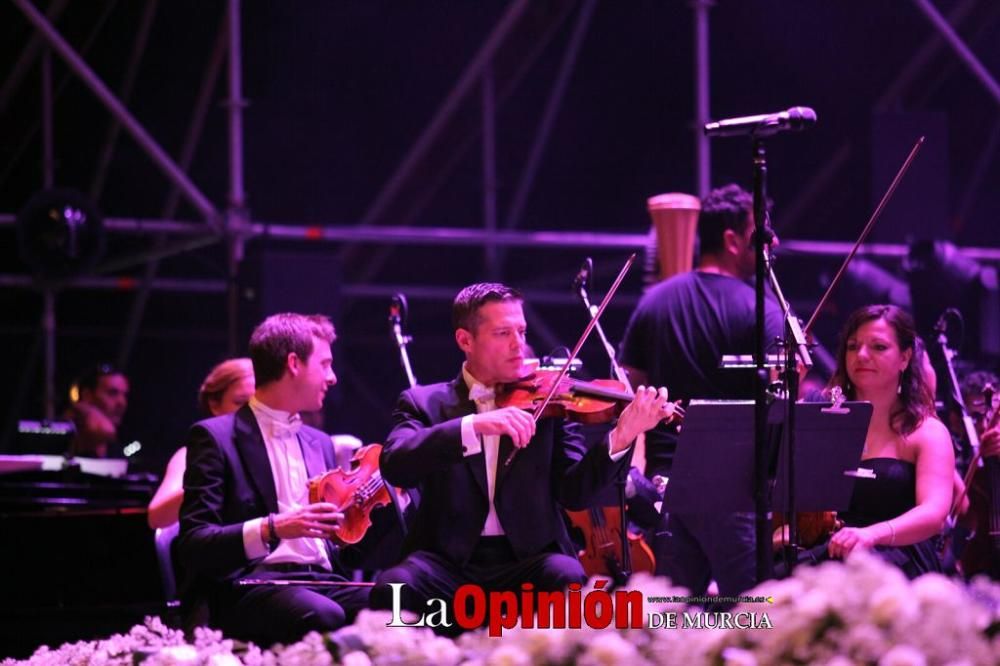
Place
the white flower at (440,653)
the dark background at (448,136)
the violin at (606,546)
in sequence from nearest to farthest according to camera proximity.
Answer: the white flower at (440,653), the violin at (606,546), the dark background at (448,136)

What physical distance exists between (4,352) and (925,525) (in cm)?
827

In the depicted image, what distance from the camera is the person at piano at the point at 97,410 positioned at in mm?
7664

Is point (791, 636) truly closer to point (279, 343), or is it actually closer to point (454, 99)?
point (279, 343)

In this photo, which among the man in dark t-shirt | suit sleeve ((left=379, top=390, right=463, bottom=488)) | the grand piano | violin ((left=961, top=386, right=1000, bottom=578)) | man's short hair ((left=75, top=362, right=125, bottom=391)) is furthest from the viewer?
man's short hair ((left=75, top=362, right=125, bottom=391))

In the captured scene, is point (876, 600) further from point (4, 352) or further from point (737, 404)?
Answer: point (4, 352)

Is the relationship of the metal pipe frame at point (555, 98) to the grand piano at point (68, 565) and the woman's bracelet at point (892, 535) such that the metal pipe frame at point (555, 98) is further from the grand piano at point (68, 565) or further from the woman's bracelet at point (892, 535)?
the woman's bracelet at point (892, 535)

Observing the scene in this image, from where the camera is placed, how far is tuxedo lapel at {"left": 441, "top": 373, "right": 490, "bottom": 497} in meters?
4.07

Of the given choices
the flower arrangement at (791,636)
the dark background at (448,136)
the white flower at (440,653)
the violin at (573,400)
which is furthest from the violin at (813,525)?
the dark background at (448,136)

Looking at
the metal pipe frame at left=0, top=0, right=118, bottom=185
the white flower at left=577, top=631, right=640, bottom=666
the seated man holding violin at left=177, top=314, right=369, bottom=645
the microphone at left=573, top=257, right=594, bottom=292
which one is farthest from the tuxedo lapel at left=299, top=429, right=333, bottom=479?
the metal pipe frame at left=0, top=0, right=118, bottom=185

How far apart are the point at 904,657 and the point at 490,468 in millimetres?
2513

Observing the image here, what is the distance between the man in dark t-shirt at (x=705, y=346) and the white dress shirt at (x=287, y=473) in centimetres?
123

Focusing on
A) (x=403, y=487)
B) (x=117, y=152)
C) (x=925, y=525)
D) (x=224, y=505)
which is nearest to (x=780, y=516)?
(x=925, y=525)

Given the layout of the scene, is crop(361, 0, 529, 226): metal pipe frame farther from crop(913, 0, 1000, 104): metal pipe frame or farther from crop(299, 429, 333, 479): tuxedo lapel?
crop(299, 429, 333, 479): tuxedo lapel

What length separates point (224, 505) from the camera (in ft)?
13.6
